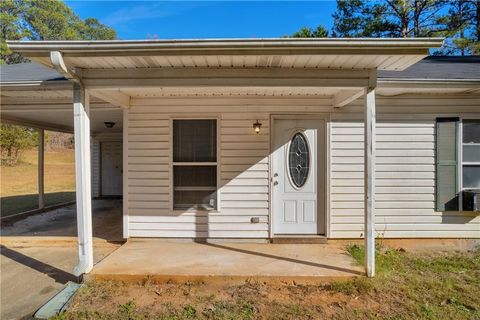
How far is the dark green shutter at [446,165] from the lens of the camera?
16.4 feet

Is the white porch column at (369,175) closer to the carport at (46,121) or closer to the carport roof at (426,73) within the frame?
the carport roof at (426,73)

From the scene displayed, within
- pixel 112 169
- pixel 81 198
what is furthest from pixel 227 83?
pixel 112 169

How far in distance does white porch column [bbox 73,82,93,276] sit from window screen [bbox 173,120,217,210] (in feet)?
5.20

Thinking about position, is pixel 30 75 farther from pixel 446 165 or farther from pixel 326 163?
pixel 446 165

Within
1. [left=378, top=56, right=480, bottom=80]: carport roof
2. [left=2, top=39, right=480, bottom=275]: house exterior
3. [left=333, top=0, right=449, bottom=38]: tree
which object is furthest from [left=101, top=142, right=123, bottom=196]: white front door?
[left=333, top=0, right=449, bottom=38]: tree

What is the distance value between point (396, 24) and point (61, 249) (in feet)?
49.6

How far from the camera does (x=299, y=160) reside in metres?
5.11

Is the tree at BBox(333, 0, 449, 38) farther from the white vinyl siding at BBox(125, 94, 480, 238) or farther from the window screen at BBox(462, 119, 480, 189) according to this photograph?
the white vinyl siding at BBox(125, 94, 480, 238)

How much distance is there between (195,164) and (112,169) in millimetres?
6333

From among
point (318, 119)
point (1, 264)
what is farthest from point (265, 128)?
point (1, 264)

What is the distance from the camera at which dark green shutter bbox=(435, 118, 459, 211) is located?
4.99 m

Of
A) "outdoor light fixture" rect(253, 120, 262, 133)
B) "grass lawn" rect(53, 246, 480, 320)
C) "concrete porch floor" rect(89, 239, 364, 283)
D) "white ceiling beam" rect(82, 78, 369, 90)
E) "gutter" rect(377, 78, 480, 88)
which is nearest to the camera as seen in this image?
"grass lawn" rect(53, 246, 480, 320)

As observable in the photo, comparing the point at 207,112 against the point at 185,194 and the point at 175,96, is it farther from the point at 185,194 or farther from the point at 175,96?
the point at 185,194

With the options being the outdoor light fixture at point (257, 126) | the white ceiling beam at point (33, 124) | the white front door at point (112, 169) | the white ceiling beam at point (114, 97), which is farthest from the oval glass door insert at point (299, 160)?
the white front door at point (112, 169)
